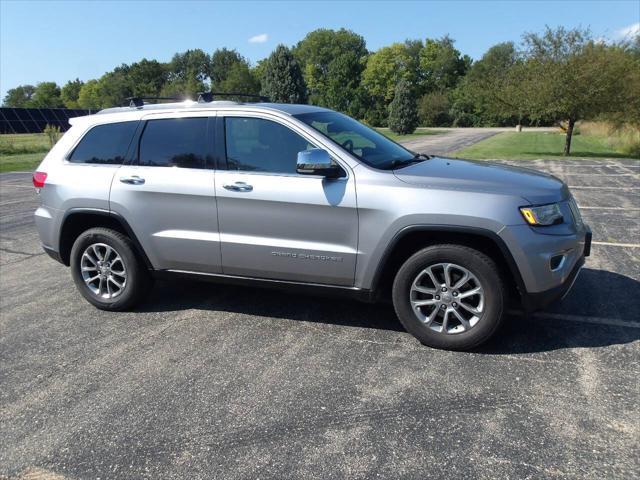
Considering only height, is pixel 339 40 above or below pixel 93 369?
above

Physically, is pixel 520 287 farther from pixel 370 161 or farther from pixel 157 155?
pixel 157 155

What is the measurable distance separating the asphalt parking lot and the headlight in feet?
3.20

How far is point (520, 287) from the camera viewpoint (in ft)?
12.1

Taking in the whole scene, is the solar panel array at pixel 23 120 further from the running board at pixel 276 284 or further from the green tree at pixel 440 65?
the green tree at pixel 440 65

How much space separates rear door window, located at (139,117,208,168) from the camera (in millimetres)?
→ 4496

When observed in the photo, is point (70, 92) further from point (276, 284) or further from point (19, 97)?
point (276, 284)

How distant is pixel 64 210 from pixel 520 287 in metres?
4.07

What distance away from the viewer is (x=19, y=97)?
14575cm


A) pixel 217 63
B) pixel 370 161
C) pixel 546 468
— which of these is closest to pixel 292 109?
pixel 370 161

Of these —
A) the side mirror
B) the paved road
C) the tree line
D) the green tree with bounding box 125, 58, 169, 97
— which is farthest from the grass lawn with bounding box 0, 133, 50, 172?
the green tree with bounding box 125, 58, 169, 97

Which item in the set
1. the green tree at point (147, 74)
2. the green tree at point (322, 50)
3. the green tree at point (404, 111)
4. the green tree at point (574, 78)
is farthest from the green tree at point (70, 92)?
the green tree at point (574, 78)

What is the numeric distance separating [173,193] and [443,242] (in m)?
2.30

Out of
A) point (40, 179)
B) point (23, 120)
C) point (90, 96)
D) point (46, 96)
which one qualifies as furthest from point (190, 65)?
point (40, 179)

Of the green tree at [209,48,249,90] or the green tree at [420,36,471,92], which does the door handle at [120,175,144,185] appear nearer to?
the green tree at [420,36,471,92]
